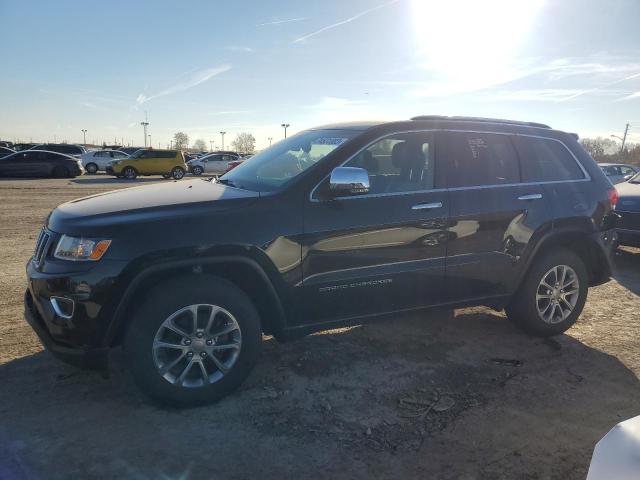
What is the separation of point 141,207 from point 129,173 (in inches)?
1025

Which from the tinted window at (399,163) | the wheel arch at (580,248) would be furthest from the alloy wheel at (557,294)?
the tinted window at (399,163)

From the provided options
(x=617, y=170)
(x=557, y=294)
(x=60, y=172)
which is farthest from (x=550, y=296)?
(x=60, y=172)

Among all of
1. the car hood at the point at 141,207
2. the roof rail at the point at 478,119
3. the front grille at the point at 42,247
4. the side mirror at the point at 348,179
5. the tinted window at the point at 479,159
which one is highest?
the roof rail at the point at 478,119

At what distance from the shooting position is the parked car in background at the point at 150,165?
26844mm

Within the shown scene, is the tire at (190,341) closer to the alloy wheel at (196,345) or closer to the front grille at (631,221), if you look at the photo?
the alloy wheel at (196,345)

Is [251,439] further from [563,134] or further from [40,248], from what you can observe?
[563,134]

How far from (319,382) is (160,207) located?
1.69 meters

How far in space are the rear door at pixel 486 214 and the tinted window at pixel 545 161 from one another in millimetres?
100

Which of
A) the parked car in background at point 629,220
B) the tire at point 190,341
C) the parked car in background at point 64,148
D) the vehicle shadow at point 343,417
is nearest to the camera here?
the vehicle shadow at point 343,417

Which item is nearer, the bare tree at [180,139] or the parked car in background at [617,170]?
the parked car in background at [617,170]

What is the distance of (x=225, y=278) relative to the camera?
10.5 ft

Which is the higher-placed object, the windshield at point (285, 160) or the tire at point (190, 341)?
the windshield at point (285, 160)

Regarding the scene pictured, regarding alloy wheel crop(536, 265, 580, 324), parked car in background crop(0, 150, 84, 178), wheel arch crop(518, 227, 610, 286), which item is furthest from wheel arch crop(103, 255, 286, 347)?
parked car in background crop(0, 150, 84, 178)

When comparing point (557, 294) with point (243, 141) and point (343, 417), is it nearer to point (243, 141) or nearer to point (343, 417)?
point (343, 417)
